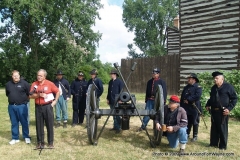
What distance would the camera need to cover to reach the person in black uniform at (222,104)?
577cm

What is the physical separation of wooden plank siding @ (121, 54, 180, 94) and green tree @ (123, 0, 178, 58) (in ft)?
68.0

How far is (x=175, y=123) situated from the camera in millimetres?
5773

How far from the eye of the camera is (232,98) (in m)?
5.80

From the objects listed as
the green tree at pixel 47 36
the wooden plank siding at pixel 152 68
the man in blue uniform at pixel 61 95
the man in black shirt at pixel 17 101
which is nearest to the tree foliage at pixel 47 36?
the green tree at pixel 47 36

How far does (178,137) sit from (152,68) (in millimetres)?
12986

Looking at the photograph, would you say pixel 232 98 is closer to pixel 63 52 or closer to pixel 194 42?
pixel 194 42

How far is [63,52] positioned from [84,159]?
2317 centimetres

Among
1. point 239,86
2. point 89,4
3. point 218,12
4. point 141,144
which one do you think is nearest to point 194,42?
point 218,12

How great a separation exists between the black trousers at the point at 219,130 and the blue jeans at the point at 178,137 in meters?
0.82

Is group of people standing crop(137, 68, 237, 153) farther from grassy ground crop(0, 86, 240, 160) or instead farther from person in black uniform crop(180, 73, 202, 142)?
person in black uniform crop(180, 73, 202, 142)

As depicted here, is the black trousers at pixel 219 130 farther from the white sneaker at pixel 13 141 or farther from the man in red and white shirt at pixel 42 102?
the white sneaker at pixel 13 141

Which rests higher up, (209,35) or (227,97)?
(209,35)

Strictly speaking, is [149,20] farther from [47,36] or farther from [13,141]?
[13,141]

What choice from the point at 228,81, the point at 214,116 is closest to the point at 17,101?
the point at 214,116
